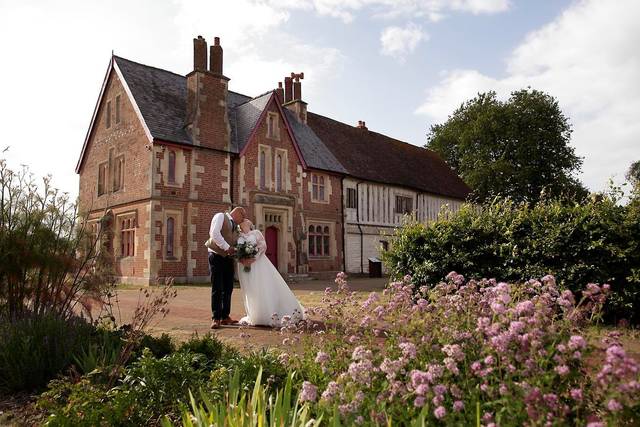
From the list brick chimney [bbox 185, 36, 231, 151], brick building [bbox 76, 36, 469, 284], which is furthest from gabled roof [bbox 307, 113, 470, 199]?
brick chimney [bbox 185, 36, 231, 151]

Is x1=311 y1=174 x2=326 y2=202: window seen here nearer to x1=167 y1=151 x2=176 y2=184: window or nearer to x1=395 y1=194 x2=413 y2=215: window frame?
x1=395 y1=194 x2=413 y2=215: window frame

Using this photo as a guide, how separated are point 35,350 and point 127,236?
16.8 meters

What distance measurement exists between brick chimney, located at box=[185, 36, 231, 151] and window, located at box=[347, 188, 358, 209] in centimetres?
827

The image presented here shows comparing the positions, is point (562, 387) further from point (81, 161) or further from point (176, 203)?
point (81, 161)

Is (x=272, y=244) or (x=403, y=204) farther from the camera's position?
(x=403, y=204)

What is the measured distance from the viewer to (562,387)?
102 inches

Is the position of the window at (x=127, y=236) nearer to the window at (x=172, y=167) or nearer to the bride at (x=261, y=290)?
the window at (x=172, y=167)

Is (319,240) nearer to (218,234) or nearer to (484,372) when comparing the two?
(218,234)

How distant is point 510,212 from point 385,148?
24846 millimetres

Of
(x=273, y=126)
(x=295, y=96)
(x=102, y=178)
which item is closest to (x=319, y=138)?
(x=295, y=96)

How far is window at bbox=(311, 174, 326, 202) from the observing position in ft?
81.7

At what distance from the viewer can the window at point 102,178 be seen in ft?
74.2

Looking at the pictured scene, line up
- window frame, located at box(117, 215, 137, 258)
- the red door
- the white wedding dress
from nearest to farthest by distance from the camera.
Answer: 1. the white wedding dress
2. window frame, located at box(117, 215, 137, 258)
3. the red door

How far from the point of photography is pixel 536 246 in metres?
8.46
